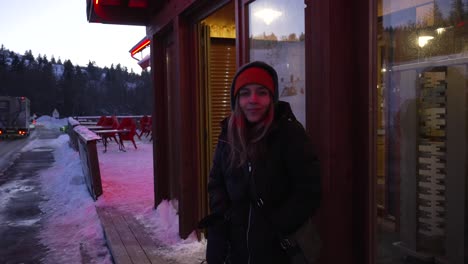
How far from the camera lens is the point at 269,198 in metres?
2.00

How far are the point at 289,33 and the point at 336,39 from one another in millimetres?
595

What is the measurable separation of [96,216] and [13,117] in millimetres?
24922

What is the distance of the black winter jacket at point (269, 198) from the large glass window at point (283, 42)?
0.60m

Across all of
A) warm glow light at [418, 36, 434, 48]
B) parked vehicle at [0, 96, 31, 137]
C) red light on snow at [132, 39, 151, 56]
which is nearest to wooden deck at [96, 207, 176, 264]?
warm glow light at [418, 36, 434, 48]

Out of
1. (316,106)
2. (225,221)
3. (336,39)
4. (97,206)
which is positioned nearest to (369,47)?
(336,39)

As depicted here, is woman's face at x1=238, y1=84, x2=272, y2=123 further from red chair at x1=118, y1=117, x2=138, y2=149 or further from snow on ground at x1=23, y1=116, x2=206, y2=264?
red chair at x1=118, y1=117, x2=138, y2=149

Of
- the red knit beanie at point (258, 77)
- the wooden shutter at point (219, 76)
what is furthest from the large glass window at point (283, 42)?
the wooden shutter at point (219, 76)

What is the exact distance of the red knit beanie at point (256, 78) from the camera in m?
2.11

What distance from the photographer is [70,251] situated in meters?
5.14

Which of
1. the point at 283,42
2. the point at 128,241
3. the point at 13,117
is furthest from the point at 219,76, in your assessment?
the point at 13,117

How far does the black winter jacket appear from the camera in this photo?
191cm

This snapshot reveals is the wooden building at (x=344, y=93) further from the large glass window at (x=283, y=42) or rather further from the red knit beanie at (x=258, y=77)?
the red knit beanie at (x=258, y=77)

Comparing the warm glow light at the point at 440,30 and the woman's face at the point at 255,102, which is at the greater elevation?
the warm glow light at the point at 440,30

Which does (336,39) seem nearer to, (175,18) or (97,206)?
(175,18)
